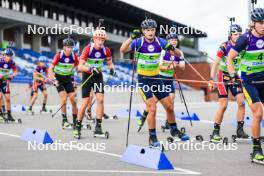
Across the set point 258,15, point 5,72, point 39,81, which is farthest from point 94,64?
point 39,81

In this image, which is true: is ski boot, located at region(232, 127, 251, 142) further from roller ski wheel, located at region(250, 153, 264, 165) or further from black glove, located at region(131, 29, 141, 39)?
black glove, located at region(131, 29, 141, 39)

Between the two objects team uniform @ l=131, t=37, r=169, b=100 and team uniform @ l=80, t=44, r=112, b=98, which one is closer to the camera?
team uniform @ l=131, t=37, r=169, b=100

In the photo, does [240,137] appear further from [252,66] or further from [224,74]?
[252,66]

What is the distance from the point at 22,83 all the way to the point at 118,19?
32425 mm

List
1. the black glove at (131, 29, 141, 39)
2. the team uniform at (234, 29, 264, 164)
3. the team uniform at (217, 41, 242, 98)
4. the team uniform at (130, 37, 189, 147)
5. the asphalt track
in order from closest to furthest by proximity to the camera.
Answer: the asphalt track < the team uniform at (234, 29, 264, 164) < the black glove at (131, 29, 141, 39) < the team uniform at (130, 37, 189, 147) < the team uniform at (217, 41, 242, 98)

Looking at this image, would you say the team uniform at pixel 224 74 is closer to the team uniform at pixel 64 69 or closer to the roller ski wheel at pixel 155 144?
the roller ski wheel at pixel 155 144

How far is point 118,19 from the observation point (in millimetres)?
62125

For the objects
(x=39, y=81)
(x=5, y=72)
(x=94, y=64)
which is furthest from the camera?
(x=39, y=81)

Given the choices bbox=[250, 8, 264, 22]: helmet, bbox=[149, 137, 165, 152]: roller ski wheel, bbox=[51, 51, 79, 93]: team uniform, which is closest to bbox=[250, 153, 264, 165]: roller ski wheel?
bbox=[149, 137, 165, 152]: roller ski wheel

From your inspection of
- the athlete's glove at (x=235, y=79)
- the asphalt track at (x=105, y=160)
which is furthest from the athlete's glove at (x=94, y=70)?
the athlete's glove at (x=235, y=79)

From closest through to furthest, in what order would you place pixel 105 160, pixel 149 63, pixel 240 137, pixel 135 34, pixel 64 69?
pixel 105 160
pixel 135 34
pixel 149 63
pixel 240 137
pixel 64 69

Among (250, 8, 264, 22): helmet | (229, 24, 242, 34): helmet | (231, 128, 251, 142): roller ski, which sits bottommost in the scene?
(231, 128, 251, 142): roller ski

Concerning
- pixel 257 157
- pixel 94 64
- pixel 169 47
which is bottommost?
pixel 257 157

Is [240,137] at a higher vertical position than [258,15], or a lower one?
lower
